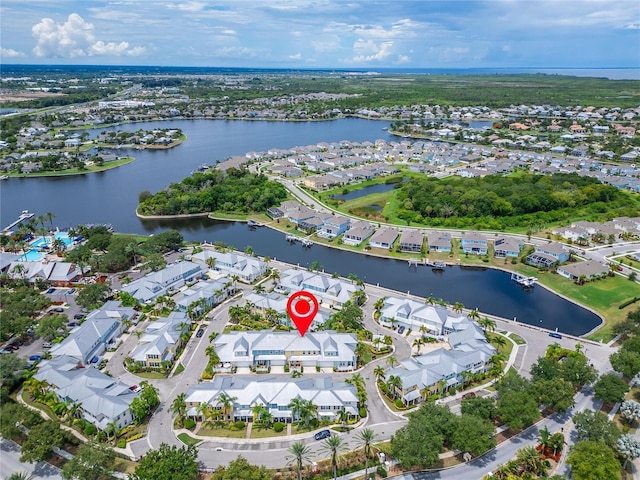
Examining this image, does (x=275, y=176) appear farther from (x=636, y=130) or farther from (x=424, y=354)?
(x=636, y=130)

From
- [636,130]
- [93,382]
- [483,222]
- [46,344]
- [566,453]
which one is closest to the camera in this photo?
[566,453]

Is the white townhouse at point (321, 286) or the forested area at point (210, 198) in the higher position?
the forested area at point (210, 198)

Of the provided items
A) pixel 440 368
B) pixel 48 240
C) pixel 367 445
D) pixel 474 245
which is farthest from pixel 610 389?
pixel 48 240

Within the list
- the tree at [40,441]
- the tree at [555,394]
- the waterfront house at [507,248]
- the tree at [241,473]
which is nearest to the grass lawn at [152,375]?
the tree at [40,441]

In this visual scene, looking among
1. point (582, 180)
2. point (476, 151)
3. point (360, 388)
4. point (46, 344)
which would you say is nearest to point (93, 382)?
point (46, 344)

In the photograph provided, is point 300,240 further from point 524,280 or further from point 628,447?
point 628,447

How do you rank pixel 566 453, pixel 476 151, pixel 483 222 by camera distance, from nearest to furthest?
pixel 566 453
pixel 483 222
pixel 476 151

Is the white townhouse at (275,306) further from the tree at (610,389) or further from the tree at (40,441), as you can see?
the tree at (610,389)
